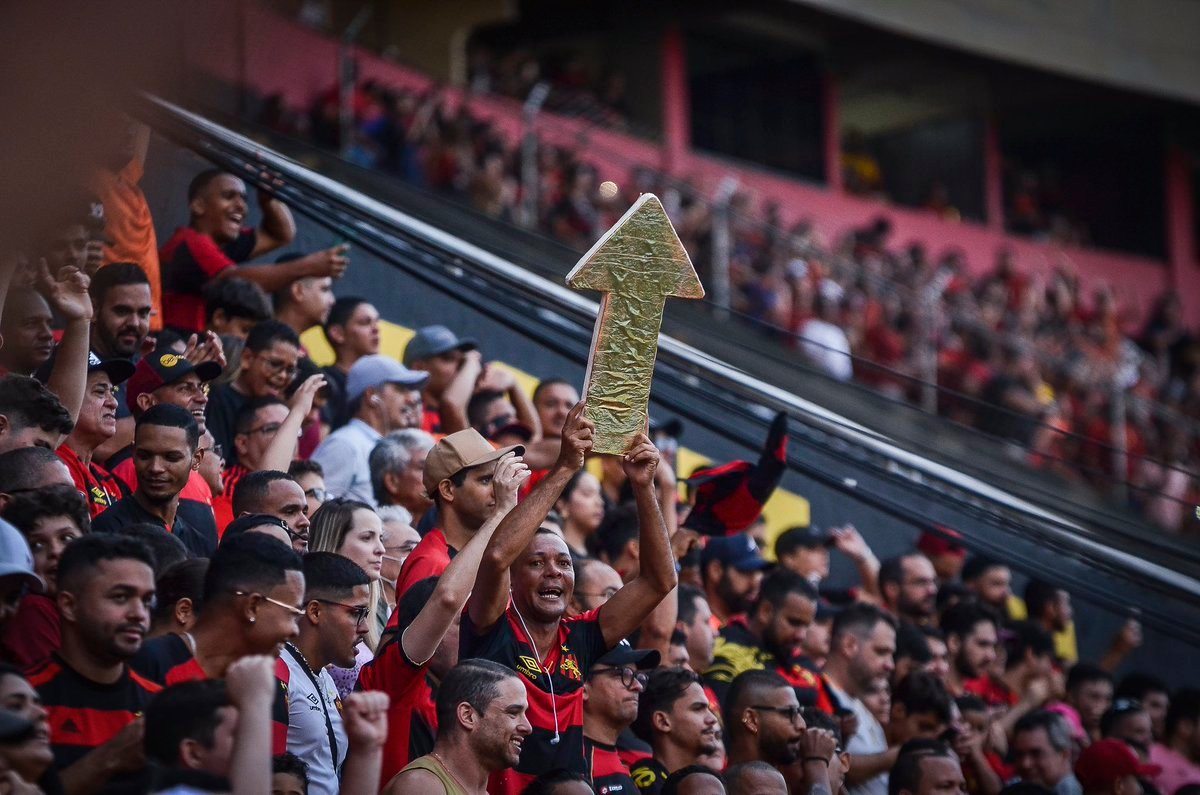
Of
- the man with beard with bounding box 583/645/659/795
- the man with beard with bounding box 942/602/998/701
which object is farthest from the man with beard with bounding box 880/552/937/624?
the man with beard with bounding box 583/645/659/795

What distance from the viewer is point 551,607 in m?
4.82

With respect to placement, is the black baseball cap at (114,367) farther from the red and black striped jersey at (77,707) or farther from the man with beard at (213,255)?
the red and black striped jersey at (77,707)

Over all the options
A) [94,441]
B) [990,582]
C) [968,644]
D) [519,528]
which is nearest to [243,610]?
[519,528]

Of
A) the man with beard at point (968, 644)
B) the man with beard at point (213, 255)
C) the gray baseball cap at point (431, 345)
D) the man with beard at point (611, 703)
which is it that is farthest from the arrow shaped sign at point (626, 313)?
the man with beard at point (968, 644)

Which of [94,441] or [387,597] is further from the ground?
[94,441]

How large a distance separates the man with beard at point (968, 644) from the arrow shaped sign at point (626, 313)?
3.46 metres

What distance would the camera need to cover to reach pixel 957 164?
21234mm

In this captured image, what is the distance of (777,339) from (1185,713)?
5.60 m

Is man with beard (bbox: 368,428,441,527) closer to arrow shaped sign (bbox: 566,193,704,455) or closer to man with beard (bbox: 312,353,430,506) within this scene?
man with beard (bbox: 312,353,430,506)

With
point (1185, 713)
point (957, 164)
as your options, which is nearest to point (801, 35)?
point (957, 164)

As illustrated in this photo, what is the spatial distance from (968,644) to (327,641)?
3.91 m

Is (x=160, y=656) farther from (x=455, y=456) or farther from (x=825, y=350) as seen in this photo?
(x=825, y=350)

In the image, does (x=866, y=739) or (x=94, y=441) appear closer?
(x=94, y=441)

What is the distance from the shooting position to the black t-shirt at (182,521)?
15.7 feet
